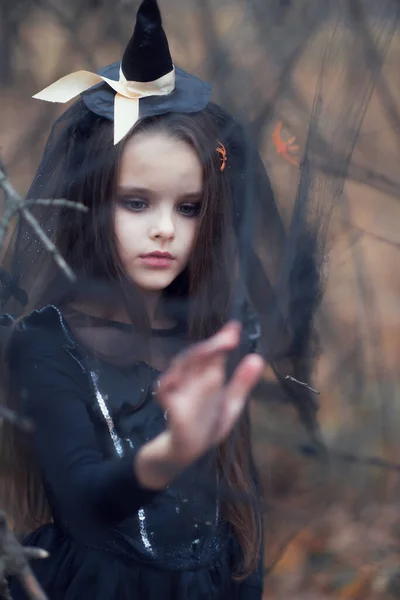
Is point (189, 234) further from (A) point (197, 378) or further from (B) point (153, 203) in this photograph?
(A) point (197, 378)

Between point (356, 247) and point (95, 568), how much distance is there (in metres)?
0.56

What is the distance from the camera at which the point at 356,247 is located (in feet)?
4.28

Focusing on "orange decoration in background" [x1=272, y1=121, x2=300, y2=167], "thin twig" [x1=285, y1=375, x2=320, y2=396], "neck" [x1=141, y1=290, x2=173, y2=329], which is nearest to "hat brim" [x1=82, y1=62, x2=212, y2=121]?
"orange decoration in background" [x1=272, y1=121, x2=300, y2=167]

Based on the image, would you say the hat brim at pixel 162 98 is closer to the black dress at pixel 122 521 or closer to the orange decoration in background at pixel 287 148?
the orange decoration in background at pixel 287 148

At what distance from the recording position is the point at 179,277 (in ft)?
3.84

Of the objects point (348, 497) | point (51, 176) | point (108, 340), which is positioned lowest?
point (348, 497)

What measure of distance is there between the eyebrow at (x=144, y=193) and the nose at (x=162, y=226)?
0.08 ft

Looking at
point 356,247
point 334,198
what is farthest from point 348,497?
point 334,198

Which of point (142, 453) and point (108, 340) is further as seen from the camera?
point (108, 340)

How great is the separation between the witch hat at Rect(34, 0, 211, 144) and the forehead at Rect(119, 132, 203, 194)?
0.02 m

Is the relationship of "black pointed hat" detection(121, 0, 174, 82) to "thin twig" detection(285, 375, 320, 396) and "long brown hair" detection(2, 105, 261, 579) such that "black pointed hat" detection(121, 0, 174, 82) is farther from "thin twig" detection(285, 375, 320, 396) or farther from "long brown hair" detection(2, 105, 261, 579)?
"thin twig" detection(285, 375, 320, 396)

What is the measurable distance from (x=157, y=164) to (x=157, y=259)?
0.35 ft

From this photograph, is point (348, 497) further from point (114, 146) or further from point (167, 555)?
point (114, 146)

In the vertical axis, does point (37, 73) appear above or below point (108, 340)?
above
